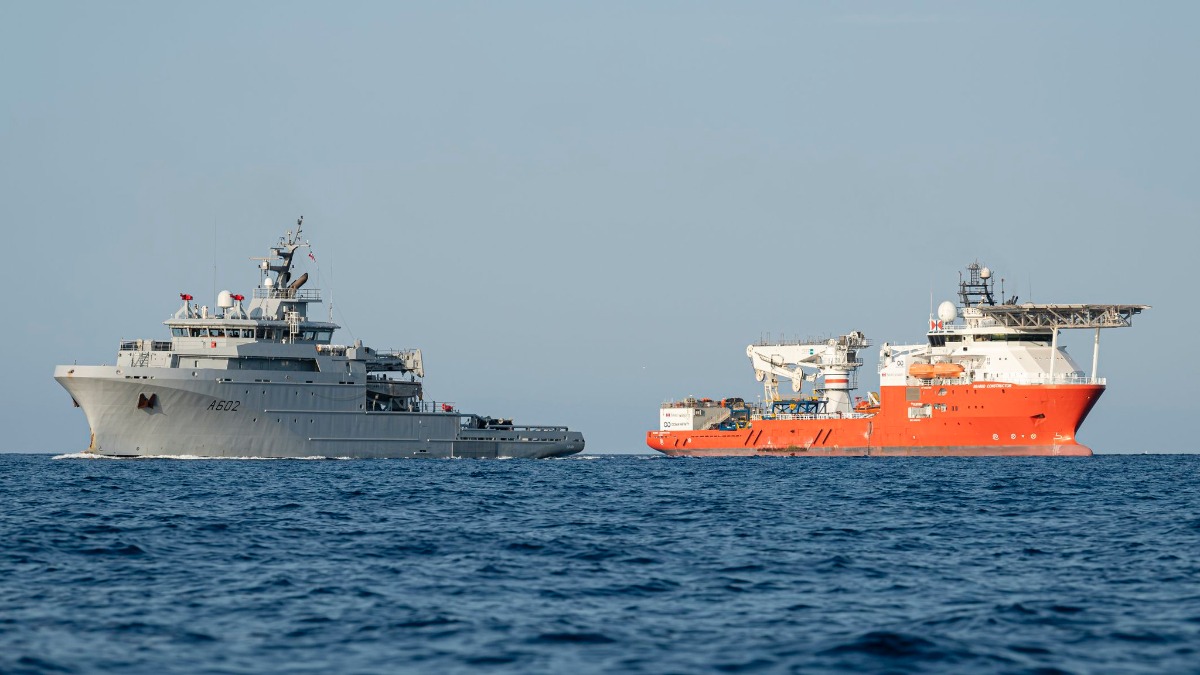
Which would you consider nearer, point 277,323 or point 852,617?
point 852,617

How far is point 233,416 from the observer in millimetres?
72062

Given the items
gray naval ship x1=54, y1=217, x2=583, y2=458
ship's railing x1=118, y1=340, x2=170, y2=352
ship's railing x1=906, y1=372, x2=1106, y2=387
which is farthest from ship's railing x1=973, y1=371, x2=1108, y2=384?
ship's railing x1=118, y1=340, x2=170, y2=352

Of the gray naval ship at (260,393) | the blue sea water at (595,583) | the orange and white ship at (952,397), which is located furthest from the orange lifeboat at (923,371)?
the blue sea water at (595,583)

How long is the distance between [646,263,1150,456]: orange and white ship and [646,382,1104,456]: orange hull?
6 centimetres

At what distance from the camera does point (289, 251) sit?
79.1 m

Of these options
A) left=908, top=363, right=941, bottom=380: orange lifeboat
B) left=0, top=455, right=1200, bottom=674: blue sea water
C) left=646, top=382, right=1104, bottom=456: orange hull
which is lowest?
left=0, top=455, right=1200, bottom=674: blue sea water

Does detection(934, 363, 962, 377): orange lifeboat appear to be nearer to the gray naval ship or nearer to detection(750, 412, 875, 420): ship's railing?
detection(750, 412, 875, 420): ship's railing

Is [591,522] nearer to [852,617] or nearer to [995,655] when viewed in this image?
[852,617]

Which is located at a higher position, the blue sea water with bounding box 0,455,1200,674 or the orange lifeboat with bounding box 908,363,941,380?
the orange lifeboat with bounding box 908,363,941,380

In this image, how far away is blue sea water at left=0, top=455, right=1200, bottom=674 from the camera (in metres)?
16.4

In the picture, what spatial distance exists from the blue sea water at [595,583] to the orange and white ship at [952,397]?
43.1 m

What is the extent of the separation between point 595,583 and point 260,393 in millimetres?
53830

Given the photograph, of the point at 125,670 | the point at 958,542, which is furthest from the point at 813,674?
the point at 958,542

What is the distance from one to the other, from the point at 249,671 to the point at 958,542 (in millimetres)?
17318
